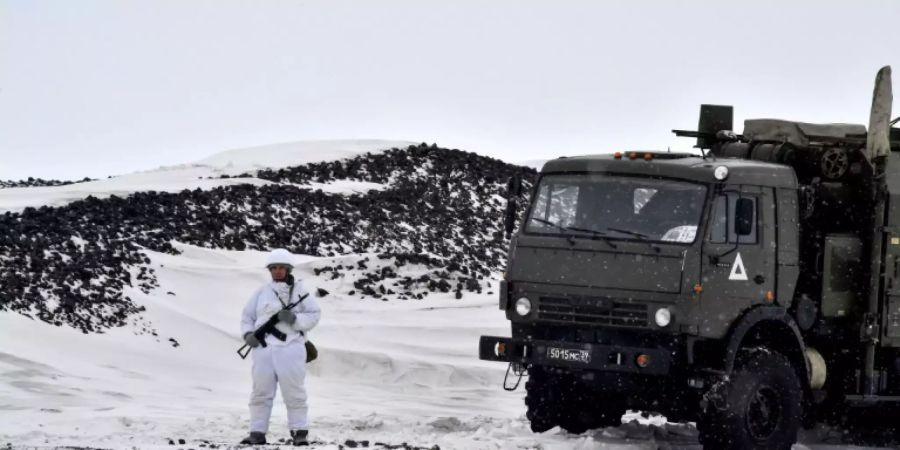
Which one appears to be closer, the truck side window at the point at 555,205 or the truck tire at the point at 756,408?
the truck tire at the point at 756,408

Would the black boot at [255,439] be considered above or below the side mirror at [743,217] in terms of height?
below

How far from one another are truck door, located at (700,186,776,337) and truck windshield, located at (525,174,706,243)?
0.85ft

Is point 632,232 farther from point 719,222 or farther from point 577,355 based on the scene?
point 577,355

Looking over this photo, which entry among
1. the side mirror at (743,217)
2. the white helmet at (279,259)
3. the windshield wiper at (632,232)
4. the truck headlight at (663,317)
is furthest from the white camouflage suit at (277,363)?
the side mirror at (743,217)

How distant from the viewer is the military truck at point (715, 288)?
1412 centimetres

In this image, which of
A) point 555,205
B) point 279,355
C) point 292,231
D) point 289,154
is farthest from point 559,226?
point 289,154

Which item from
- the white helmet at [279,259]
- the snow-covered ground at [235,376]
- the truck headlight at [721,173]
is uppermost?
the truck headlight at [721,173]

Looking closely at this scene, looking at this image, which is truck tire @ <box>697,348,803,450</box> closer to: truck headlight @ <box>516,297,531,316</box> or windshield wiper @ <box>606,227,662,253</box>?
windshield wiper @ <box>606,227,662,253</box>

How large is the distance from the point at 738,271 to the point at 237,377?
33.9ft

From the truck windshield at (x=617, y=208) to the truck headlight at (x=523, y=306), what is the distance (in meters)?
0.71

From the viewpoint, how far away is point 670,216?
14.4 metres

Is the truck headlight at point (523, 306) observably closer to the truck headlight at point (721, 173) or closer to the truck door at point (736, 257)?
the truck door at point (736, 257)

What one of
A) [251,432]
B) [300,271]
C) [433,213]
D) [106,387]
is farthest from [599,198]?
[433,213]

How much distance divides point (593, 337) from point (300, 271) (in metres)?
16.0
